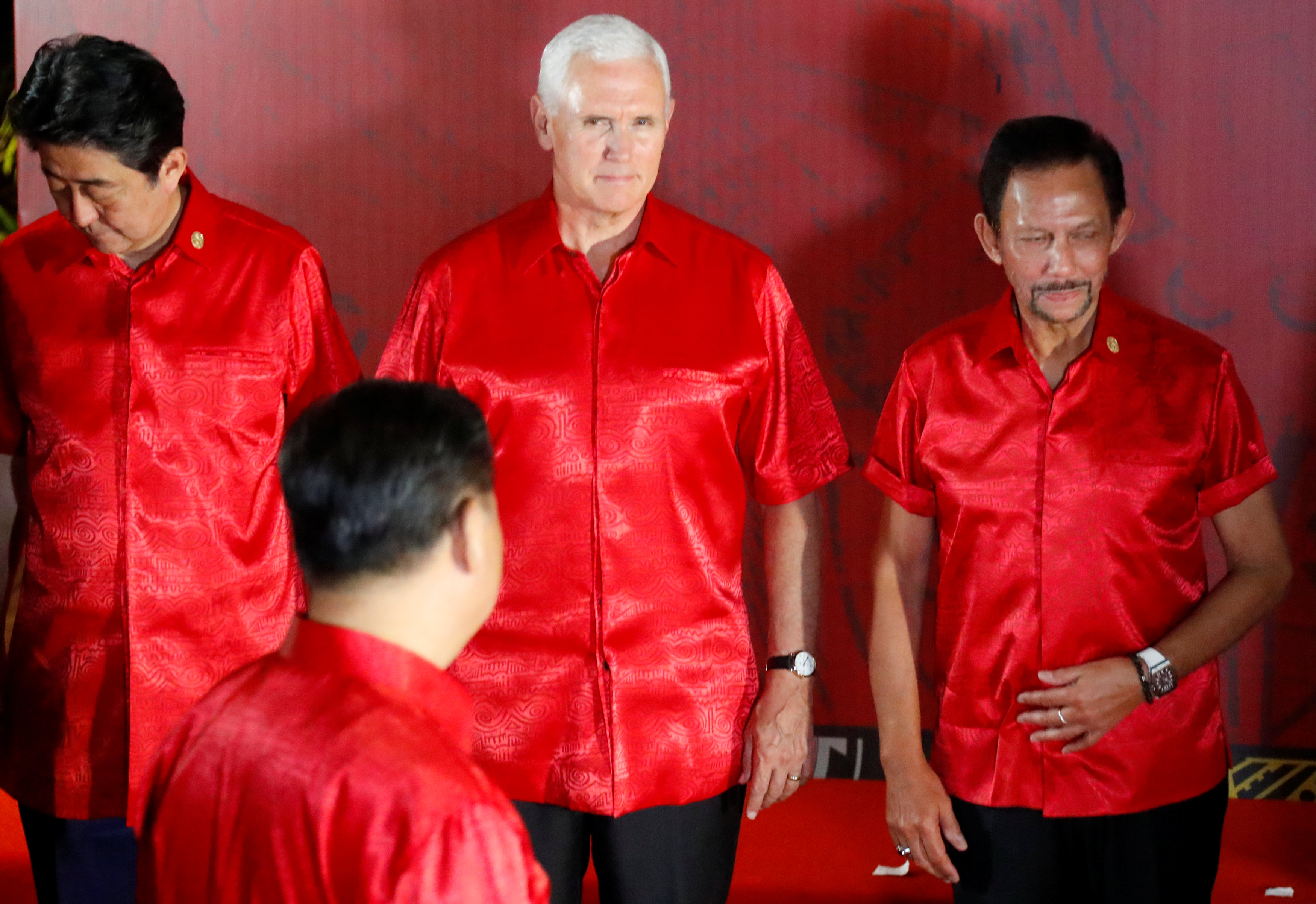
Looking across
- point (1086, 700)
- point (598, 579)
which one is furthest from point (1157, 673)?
point (598, 579)

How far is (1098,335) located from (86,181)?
1497 mm

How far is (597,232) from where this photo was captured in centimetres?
202

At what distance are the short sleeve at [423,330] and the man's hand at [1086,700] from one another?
100 centimetres

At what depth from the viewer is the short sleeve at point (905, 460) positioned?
206cm

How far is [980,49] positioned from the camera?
2.62 meters

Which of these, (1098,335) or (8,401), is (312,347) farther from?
(1098,335)

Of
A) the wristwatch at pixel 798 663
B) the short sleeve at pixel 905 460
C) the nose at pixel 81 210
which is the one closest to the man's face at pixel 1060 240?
the short sleeve at pixel 905 460

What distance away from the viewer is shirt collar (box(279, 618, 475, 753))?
3.72ft

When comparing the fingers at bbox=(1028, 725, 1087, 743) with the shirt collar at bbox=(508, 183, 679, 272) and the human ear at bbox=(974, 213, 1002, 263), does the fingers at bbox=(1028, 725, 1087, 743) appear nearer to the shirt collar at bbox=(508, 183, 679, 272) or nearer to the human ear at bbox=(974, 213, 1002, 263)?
the human ear at bbox=(974, 213, 1002, 263)

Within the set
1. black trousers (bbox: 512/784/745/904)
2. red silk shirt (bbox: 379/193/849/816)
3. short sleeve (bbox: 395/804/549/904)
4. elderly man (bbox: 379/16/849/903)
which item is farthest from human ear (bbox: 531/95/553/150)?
short sleeve (bbox: 395/804/549/904)

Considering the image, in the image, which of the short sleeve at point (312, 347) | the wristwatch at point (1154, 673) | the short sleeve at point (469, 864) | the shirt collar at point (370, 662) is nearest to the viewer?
the short sleeve at point (469, 864)

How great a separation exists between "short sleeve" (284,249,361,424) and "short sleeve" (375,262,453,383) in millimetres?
146

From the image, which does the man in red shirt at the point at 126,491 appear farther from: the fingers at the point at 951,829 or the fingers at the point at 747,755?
the fingers at the point at 951,829

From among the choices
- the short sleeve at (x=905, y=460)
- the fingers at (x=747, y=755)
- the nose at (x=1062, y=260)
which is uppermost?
the nose at (x=1062, y=260)
